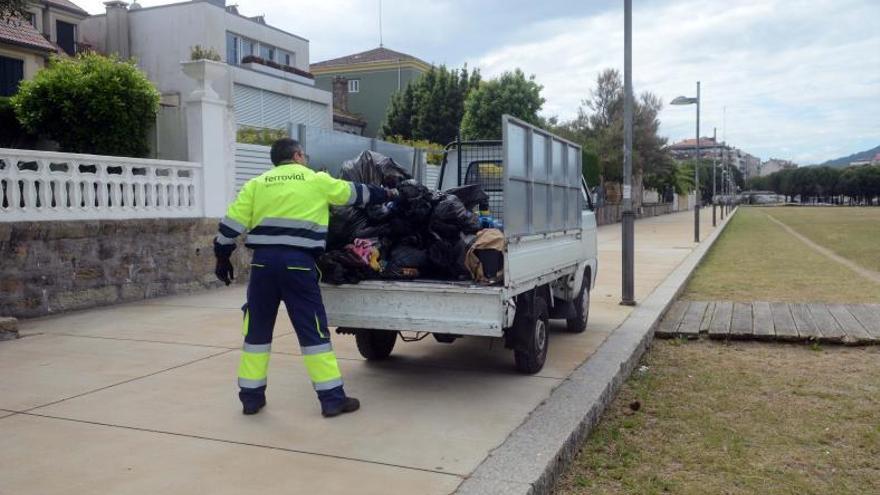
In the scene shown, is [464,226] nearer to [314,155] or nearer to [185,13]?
[314,155]

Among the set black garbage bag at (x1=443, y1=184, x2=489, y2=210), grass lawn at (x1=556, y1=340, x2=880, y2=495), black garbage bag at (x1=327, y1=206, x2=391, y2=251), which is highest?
black garbage bag at (x1=443, y1=184, x2=489, y2=210)

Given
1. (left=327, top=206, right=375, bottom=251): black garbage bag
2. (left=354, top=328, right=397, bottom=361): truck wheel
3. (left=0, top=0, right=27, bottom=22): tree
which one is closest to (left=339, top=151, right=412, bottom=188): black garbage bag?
(left=327, top=206, right=375, bottom=251): black garbage bag

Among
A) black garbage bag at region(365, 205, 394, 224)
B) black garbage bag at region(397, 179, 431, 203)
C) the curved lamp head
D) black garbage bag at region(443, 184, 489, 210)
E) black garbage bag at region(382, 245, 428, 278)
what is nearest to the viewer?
black garbage bag at region(382, 245, 428, 278)

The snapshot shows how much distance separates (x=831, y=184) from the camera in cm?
13075

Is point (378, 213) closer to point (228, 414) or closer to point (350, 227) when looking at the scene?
point (350, 227)

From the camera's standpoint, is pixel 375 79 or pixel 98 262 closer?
pixel 98 262

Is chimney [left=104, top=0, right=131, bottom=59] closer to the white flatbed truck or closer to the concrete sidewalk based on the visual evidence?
the concrete sidewalk

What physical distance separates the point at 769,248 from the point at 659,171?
27.0 meters

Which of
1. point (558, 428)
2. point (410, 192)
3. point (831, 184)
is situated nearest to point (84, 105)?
point (410, 192)

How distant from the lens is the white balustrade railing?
866 centimetres

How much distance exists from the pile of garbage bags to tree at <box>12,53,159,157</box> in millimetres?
6175

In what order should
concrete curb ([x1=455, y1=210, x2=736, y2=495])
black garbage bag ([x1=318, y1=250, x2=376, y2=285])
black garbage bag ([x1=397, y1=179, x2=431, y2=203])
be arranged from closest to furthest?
concrete curb ([x1=455, y1=210, x2=736, y2=495]), black garbage bag ([x1=318, y1=250, x2=376, y2=285]), black garbage bag ([x1=397, y1=179, x2=431, y2=203])

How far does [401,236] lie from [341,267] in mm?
699

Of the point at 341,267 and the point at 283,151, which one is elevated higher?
the point at 283,151
